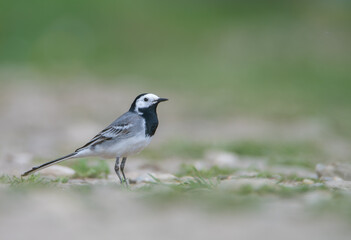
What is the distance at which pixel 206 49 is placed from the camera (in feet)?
77.0

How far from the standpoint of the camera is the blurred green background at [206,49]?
53.1ft

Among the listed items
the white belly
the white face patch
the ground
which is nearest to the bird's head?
the white face patch

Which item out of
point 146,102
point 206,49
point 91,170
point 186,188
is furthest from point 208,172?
point 206,49

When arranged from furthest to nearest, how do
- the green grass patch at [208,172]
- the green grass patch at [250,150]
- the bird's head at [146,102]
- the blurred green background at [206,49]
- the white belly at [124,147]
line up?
1. the blurred green background at [206,49]
2. the green grass patch at [250,150]
3. the green grass patch at [208,172]
4. the bird's head at [146,102]
5. the white belly at [124,147]

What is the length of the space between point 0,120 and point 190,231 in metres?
9.86

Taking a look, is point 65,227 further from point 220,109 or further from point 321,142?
point 220,109

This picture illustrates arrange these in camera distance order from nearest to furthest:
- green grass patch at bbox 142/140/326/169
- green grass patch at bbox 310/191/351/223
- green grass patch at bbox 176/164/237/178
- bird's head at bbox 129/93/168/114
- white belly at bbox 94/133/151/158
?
green grass patch at bbox 310/191/351/223 < white belly at bbox 94/133/151/158 < bird's head at bbox 129/93/168/114 < green grass patch at bbox 176/164/237/178 < green grass patch at bbox 142/140/326/169

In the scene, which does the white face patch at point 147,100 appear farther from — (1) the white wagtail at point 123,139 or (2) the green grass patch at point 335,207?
(2) the green grass patch at point 335,207

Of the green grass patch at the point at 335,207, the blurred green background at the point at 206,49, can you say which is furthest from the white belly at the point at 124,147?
the blurred green background at the point at 206,49

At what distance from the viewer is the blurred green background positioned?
53.1 ft

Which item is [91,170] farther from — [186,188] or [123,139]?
[186,188]

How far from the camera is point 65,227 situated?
382cm

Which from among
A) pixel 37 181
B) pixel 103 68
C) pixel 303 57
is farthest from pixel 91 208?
pixel 303 57

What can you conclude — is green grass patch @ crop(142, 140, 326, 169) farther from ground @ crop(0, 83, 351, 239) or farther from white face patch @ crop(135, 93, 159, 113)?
white face patch @ crop(135, 93, 159, 113)
